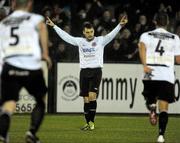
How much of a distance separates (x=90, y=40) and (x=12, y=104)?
6652mm

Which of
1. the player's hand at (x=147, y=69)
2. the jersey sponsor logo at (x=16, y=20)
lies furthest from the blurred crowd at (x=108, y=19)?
the jersey sponsor logo at (x=16, y=20)

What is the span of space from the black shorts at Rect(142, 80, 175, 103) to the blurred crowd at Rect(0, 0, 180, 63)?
859cm

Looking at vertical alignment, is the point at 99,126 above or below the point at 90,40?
below

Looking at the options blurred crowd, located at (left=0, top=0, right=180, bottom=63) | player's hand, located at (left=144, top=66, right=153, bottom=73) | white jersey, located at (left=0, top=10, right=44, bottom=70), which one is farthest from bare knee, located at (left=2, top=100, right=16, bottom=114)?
blurred crowd, located at (left=0, top=0, right=180, bottom=63)

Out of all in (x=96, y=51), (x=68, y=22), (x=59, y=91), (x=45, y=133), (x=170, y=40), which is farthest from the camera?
(x=68, y=22)

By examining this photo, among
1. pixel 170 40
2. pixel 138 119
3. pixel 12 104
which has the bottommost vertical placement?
pixel 138 119

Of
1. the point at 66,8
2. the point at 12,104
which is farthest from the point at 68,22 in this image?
the point at 12,104

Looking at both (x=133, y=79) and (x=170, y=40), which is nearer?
(x=170, y=40)

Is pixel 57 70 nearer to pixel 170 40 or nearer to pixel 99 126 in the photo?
pixel 99 126

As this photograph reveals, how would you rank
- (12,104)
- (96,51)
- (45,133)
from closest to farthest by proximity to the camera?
1. (12,104)
2. (45,133)
3. (96,51)

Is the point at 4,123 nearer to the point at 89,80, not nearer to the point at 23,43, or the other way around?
the point at 23,43

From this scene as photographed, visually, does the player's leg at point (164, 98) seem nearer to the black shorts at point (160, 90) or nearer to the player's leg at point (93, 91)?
the black shorts at point (160, 90)

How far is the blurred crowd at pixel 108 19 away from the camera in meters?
22.3

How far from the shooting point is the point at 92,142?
13.2 meters
